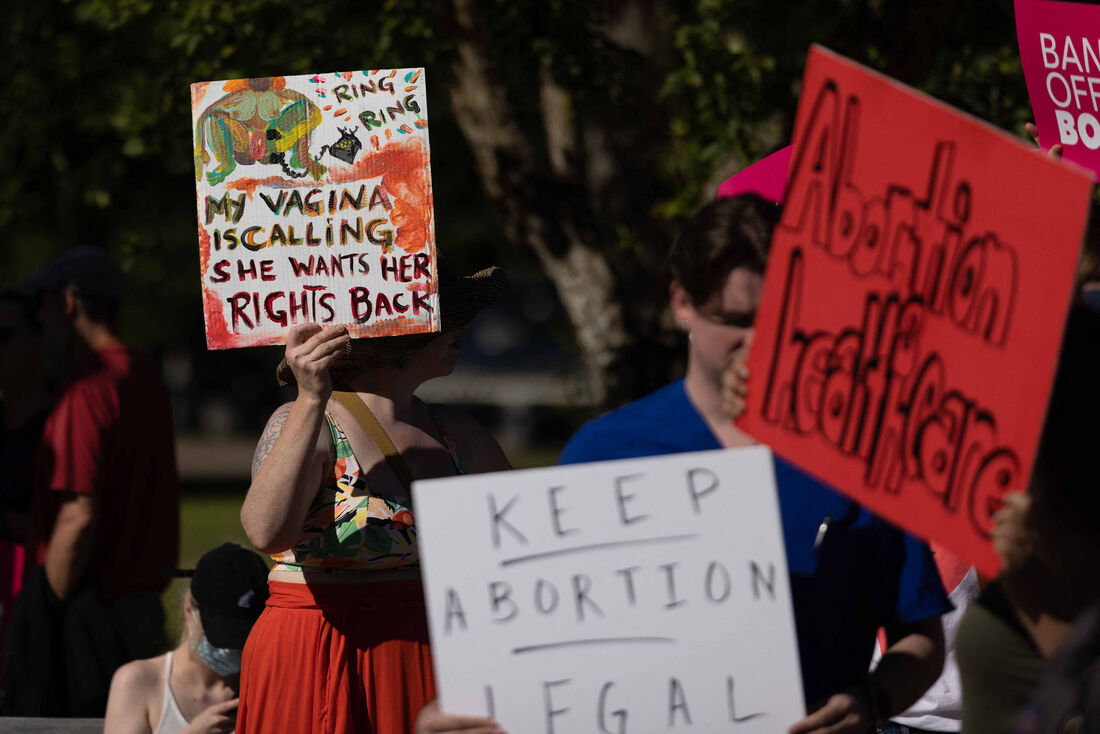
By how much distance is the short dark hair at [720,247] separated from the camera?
2078 millimetres

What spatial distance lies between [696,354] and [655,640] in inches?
17.4

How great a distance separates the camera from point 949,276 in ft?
6.30

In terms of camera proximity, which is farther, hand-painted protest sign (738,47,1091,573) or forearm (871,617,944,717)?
forearm (871,617,944,717)

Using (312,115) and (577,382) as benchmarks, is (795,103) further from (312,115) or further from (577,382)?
(312,115)

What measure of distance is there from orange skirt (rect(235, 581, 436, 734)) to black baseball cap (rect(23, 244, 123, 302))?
2573mm

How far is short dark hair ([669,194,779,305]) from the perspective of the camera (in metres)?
2.08

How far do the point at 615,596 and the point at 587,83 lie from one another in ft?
14.0

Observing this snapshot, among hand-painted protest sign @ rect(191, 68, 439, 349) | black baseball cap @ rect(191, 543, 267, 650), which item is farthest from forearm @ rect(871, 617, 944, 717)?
black baseball cap @ rect(191, 543, 267, 650)

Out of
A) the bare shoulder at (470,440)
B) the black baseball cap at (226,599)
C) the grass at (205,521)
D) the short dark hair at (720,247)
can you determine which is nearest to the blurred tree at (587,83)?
the bare shoulder at (470,440)

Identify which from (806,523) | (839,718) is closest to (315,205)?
(806,523)

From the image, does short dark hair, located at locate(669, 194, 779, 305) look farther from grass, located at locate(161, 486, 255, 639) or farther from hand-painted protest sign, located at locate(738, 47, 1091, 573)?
grass, located at locate(161, 486, 255, 639)

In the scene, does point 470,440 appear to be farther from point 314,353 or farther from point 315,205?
point 315,205

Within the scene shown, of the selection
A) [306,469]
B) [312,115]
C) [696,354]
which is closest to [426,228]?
[312,115]

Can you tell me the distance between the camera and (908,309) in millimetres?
→ 1943
